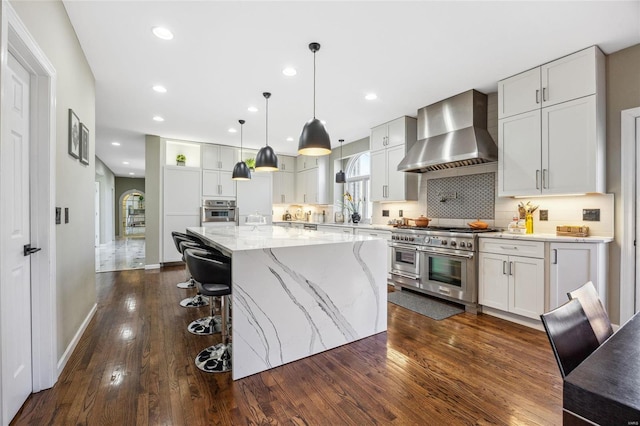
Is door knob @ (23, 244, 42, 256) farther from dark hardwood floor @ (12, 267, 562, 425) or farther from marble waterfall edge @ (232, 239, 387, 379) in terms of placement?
marble waterfall edge @ (232, 239, 387, 379)

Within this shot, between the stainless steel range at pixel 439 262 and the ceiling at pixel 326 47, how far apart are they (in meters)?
1.84

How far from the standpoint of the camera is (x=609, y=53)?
2760mm

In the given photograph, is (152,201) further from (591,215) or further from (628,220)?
(628,220)

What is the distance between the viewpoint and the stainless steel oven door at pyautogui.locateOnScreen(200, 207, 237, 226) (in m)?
6.23

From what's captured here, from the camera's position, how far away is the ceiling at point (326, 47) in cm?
220

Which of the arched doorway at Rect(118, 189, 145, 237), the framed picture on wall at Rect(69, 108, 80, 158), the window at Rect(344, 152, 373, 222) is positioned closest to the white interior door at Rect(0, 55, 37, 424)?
the framed picture on wall at Rect(69, 108, 80, 158)

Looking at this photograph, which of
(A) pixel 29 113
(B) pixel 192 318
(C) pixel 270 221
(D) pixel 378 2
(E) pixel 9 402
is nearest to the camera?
(E) pixel 9 402

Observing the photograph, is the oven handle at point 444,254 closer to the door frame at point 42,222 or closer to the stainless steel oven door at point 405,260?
the stainless steel oven door at point 405,260

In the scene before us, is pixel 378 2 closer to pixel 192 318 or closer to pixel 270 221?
pixel 192 318

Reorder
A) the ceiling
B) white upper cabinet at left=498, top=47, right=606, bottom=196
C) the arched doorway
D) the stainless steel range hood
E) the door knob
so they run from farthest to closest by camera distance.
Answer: the arched doorway < the stainless steel range hood < white upper cabinet at left=498, top=47, right=606, bottom=196 < the ceiling < the door knob

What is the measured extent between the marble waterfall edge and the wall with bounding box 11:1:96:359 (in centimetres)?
135

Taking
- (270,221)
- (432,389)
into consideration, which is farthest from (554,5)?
(270,221)

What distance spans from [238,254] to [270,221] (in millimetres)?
5183

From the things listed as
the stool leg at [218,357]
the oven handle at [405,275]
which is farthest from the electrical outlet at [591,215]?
the stool leg at [218,357]
